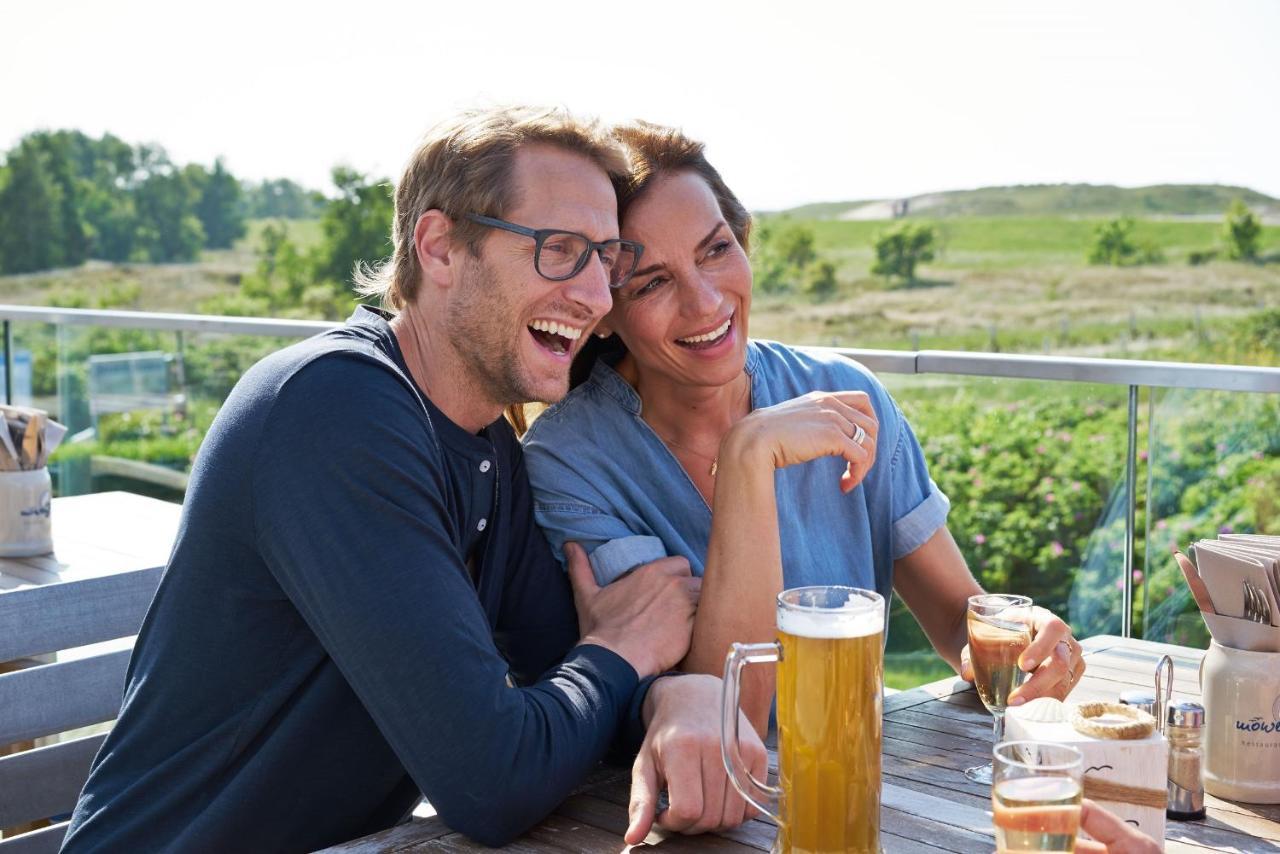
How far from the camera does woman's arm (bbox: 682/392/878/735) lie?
1.83m

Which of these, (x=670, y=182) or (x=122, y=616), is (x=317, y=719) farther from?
(x=122, y=616)

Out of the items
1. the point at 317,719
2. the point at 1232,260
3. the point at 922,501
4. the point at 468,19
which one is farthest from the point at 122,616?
the point at 468,19

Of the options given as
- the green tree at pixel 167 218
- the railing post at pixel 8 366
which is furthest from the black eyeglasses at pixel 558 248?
the green tree at pixel 167 218

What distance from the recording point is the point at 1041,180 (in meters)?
39.9

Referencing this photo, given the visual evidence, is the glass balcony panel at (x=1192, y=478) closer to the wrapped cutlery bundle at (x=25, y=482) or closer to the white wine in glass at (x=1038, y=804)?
the white wine in glass at (x=1038, y=804)

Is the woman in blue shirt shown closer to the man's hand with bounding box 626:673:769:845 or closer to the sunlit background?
the man's hand with bounding box 626:673:769:845

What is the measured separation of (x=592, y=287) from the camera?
186 centimetres

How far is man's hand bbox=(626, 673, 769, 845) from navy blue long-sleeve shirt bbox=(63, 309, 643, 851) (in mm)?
91

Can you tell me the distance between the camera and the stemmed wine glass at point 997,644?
1577 millimetres

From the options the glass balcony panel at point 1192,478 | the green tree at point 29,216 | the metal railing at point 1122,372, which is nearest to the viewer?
the metal railing at point 1122,372

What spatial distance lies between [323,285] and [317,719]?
126ft

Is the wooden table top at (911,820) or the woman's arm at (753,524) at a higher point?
the woman's arm at (753,524)

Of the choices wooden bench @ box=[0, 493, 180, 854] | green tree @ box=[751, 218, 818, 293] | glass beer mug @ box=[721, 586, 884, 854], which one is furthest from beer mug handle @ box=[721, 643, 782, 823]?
green tree @ box=[751, 218, 818, 293]

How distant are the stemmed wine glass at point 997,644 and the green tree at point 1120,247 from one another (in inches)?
1437
